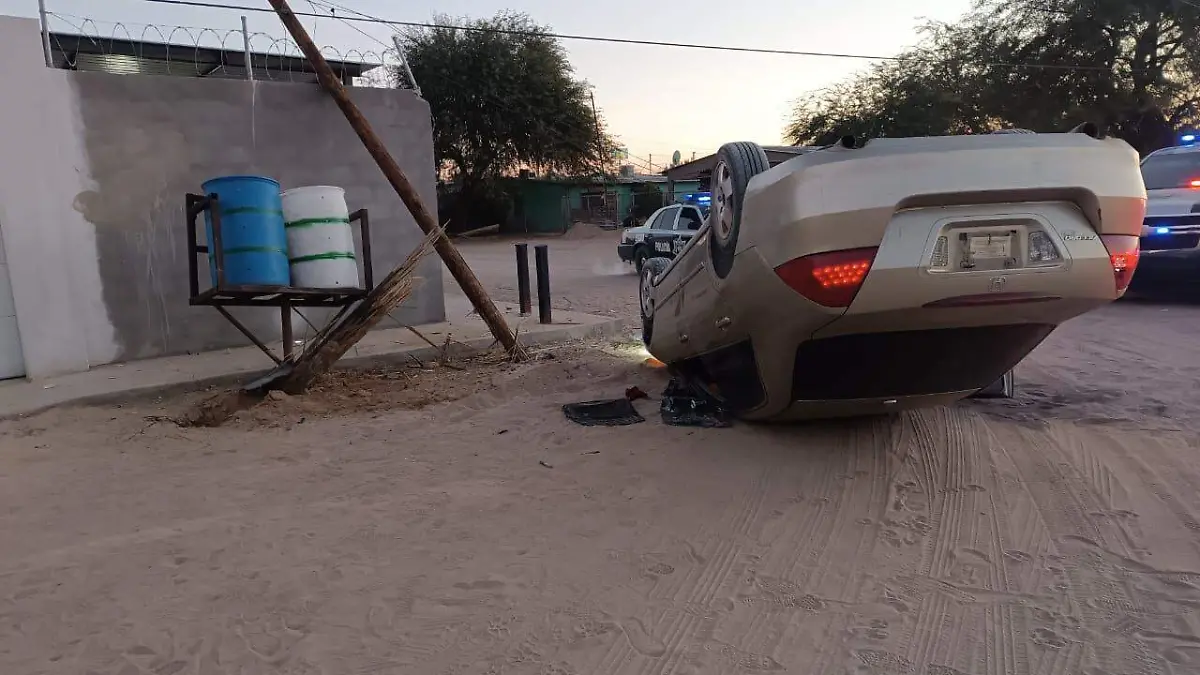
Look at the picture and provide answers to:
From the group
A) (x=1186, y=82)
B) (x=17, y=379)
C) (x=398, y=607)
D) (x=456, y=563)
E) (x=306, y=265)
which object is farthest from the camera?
(x=1186, y=82)

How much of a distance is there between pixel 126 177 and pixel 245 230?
7.03 ft

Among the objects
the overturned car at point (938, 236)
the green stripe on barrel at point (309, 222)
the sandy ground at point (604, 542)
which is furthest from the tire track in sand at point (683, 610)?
the green stripe on barrel at point (309, 222)

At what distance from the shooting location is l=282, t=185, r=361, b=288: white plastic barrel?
233 inches

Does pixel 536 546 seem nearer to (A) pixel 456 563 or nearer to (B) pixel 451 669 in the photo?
(A) pixel 456 563

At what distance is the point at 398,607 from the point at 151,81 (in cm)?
611

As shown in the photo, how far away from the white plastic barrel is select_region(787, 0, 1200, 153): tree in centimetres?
2150

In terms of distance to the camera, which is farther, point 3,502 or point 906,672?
point 3,502

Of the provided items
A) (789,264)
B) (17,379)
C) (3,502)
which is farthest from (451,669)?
(17,379)

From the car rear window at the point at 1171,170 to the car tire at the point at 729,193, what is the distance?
8050mm

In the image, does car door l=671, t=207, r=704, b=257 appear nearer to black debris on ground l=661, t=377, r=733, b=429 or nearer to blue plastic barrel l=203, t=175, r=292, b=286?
black debris on ground l=661, t=377, r=733, b=429

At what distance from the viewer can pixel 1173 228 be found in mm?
8820

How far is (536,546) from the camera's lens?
329cm

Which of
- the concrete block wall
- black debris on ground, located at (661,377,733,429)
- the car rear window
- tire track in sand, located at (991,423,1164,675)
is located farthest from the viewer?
the car rear window

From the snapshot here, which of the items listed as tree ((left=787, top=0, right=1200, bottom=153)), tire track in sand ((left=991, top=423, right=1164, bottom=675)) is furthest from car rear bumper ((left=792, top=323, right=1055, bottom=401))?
tree ((left=787, top=0, right=1200, bottom=153))
